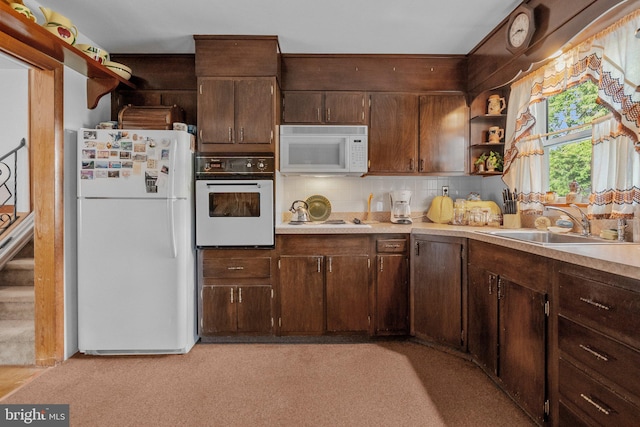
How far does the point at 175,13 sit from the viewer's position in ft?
7.72

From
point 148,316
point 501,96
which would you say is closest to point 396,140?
point 501,96

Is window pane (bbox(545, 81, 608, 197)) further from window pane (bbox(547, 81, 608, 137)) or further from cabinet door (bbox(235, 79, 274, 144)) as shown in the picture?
cabinet door (bbox(235, 79, 274, 144))

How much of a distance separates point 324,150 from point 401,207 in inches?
34.6

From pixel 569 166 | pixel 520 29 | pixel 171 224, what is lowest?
pixel 171 224

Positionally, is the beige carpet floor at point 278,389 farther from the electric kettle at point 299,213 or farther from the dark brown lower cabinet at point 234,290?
the electric kettle at point 299,213

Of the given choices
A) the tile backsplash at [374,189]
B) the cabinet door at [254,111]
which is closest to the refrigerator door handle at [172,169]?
the cabinet door at [254,111]

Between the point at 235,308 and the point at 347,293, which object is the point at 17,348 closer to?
the point at 235,308

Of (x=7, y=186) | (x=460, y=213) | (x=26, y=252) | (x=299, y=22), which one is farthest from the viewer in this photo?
(x=7, y=186)

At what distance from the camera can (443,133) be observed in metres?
3.10

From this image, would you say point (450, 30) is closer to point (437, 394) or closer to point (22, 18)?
point (437, 394)

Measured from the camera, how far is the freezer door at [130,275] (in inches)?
96.9

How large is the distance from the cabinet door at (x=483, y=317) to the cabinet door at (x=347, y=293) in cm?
77

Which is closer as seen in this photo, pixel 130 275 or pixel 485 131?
pixel 130 275

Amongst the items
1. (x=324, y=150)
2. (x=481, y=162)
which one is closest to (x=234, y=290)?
(x=324, y=150)
